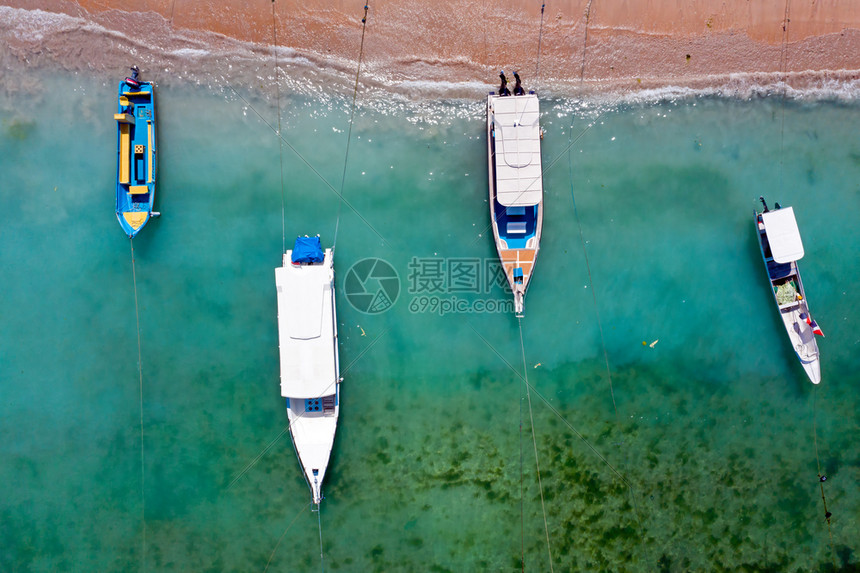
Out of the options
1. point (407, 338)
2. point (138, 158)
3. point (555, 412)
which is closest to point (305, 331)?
point (407, 338)

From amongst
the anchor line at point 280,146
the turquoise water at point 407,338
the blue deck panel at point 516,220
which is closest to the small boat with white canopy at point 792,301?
the turquoise water at point 407,338

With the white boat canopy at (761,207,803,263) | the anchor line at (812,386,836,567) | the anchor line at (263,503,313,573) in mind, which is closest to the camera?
the white boat canopy at (761,207,803,263)

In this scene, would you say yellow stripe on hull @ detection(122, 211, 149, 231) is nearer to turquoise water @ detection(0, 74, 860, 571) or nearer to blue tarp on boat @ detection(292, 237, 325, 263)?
turquoise water @ detection(0, 74, 860, 571)

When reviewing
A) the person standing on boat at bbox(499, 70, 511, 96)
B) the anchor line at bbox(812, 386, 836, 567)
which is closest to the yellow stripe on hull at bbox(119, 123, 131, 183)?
the person standing on boat at bbox(499, 70, 511, 96)

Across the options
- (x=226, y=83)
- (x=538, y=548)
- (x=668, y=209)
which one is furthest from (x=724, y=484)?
(x=226, y=83)

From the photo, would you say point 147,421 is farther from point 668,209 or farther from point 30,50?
point 668,209

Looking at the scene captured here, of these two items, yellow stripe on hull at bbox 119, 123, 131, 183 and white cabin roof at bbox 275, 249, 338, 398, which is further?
yellow stripe on hull at bbox 119, 123, 131, 183
